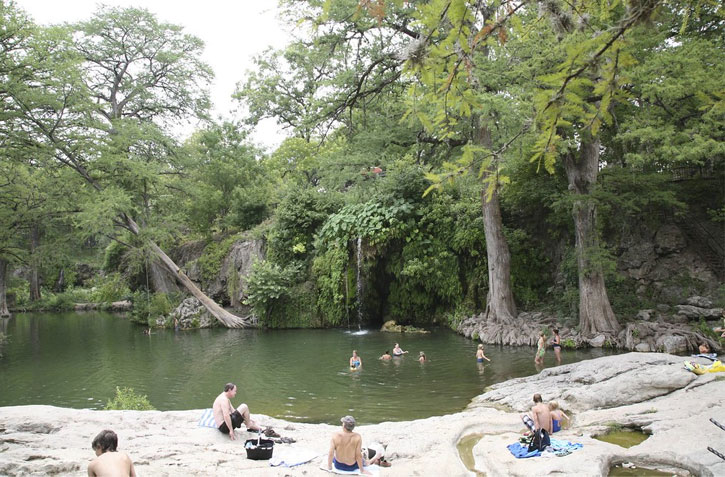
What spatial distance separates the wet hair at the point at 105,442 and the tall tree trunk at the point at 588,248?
1373 centimetres

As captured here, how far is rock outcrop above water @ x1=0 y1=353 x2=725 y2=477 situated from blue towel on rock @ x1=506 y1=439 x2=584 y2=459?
0.12 m

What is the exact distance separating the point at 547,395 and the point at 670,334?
657cm

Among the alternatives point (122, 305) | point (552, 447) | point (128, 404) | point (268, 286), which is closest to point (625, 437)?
point (552, 447)

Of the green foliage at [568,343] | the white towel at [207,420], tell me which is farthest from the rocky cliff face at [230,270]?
the white towel at [207,420]

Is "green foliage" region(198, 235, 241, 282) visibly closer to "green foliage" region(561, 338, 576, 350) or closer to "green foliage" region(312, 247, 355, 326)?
"green foliage" region(312, 247, 355, 326)

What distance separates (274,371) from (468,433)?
814cm

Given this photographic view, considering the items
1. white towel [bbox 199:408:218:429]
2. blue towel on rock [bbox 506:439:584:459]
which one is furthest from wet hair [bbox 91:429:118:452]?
blue towel on rock [bbox 506:439:584:459]

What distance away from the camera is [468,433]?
296 inches

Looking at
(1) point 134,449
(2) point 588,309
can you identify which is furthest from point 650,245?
(1) point 134,449

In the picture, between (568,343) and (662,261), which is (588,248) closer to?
(568,343)

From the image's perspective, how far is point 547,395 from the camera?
31.5 ft

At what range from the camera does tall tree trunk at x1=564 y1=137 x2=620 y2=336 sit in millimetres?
14969

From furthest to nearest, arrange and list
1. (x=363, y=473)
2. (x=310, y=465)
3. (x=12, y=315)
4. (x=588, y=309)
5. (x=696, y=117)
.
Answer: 1. (x=12, y=315)
2. (x=588, y=309)
3. (x=696, y=117)
4. (x=310, y=465)
5. (x=363, y=473)

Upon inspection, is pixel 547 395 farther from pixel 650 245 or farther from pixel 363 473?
pixel 650 245
